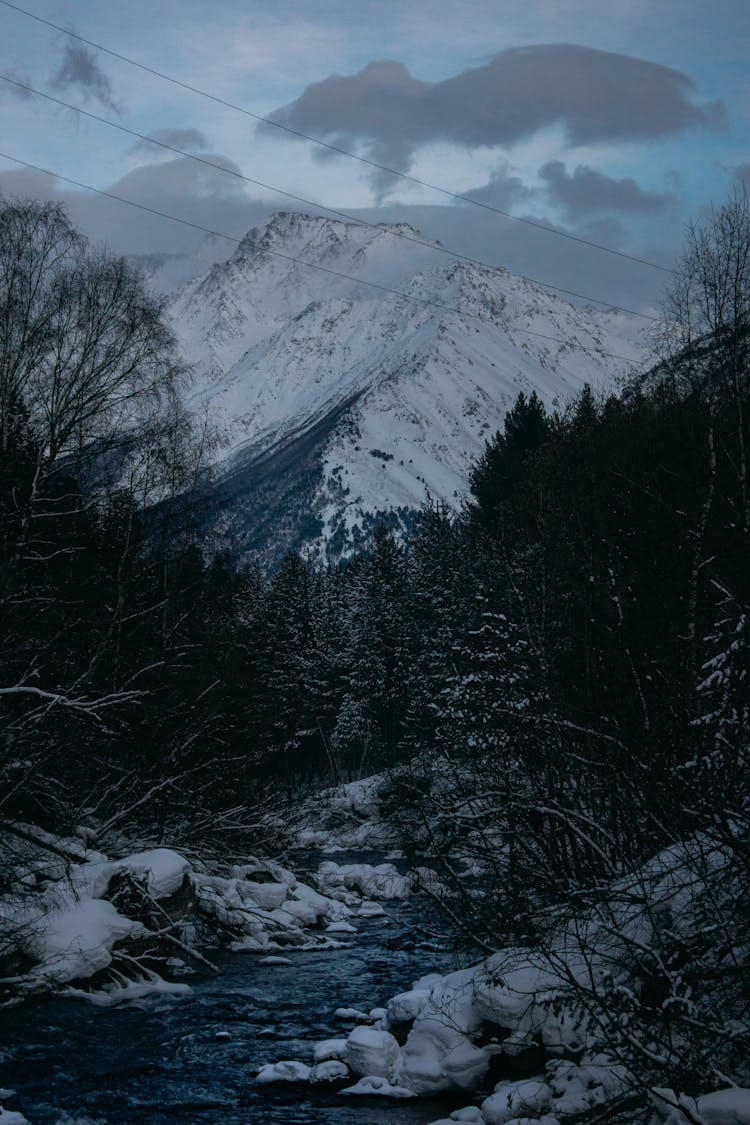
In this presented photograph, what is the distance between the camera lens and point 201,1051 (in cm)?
1098

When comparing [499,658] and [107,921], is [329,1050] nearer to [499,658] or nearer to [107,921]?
[107,921]

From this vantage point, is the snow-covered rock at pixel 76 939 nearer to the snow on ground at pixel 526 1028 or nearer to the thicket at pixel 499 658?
the thicket at pixel 499 658

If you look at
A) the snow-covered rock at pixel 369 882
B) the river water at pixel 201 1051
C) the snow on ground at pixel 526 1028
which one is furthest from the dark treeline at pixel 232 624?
the snow-covered rock at pixel 369 882

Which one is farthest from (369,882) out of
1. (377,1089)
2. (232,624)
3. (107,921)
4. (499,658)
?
(377,1089)

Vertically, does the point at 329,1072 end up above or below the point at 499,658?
below

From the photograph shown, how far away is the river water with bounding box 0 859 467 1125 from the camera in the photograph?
29.7 ft

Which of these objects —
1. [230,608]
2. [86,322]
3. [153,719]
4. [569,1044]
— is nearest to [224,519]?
[153,719]

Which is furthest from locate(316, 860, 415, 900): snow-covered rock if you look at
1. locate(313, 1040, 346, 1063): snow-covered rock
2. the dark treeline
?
locate(313, 1040, 346, 1063): snow-covered rock

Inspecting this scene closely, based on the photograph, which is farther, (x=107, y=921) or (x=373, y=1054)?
(x=107, y=921)

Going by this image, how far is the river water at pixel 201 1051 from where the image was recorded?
9055mm

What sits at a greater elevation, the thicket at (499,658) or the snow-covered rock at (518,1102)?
the thicket at (499,658)

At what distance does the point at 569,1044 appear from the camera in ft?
29.4

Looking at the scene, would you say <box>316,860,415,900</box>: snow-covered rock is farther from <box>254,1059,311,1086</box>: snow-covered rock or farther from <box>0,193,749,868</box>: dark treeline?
<box>254,1059,311,1086</box>: snow-covered rock

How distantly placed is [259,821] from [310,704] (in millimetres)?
31006
